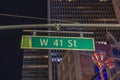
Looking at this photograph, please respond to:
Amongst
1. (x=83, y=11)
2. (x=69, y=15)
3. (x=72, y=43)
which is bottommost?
(x=72, y=43)

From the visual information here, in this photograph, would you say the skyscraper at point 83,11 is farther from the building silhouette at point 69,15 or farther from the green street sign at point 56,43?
the green street sign at point 56,43

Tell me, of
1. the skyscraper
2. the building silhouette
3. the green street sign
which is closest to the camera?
the green street sign

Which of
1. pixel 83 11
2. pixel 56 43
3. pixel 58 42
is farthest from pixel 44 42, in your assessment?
pixel 83 11

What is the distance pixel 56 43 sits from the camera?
47.9 ft

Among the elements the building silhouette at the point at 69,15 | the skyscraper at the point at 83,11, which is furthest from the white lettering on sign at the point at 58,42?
the building silhouette at the point at 69,15

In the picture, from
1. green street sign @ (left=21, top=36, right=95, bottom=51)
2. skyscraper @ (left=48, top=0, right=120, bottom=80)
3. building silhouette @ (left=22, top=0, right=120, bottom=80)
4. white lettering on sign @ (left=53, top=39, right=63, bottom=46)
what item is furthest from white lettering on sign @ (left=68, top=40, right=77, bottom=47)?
building silhouette @ (left=22, top=0, right=120, bottom=80)

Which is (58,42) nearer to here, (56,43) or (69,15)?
(56,43)

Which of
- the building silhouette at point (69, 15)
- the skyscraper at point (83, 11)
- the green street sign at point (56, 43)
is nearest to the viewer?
the green street sign at point (56, 43)

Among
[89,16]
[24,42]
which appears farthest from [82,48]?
[89,16]

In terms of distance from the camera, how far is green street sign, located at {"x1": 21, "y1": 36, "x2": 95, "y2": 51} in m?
A: 14.6

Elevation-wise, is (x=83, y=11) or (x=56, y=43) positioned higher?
(x=83, y=11)

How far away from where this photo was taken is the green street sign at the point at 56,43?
14.6 m

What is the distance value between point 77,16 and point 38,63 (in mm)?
40657

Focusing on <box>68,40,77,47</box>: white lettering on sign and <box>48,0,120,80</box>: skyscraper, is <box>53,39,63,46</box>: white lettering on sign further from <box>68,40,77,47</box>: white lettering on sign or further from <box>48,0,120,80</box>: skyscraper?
<box>48,0,120,80</box>: skyscraper
